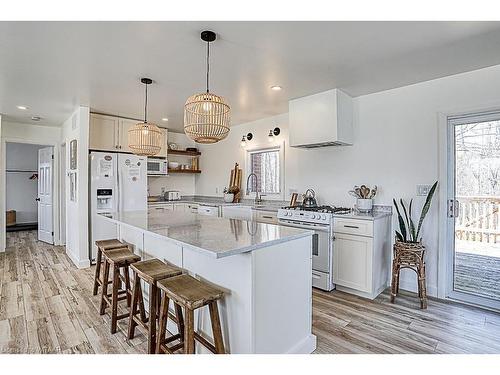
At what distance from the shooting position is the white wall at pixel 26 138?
5.01 m

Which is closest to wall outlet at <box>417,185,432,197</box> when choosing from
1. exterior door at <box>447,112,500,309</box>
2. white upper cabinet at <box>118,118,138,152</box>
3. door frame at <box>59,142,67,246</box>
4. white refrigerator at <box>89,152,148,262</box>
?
exterior door at <box>447,112,500,309</box>

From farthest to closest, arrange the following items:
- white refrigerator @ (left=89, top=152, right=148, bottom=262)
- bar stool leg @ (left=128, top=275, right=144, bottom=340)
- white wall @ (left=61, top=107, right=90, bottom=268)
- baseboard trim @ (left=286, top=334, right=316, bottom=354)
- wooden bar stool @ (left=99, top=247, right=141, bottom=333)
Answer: white refrigerator @ (left=89, top=152, right=148, bottom=262) < white wall @ (left=61, top=107, right=90, bottom=268) < wooden bar stool @ (left=99, top=247, right=141, bottom=333) < bar stool leg @ (left=128, top=275, right=144, bottom=340) < baseboard trim @ (left=286, top=334, right=316, bottom=354)

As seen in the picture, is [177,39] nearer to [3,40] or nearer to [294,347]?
[3,40]

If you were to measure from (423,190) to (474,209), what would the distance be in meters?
0.48

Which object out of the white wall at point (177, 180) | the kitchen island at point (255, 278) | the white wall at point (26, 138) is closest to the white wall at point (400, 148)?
the kitchen island at point (255, 278)

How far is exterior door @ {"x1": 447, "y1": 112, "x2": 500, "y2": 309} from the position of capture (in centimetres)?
287

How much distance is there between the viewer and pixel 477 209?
2953 mm

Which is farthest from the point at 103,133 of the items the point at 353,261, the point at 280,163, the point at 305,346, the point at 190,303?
the point at 305,346

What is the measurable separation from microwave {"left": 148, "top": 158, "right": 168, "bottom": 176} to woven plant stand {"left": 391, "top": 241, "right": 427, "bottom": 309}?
4067 millimetres

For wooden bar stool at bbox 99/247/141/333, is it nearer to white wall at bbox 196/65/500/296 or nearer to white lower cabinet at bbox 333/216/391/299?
white lower cabinet at bbox 333/216/391/299

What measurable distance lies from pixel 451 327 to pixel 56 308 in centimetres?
357

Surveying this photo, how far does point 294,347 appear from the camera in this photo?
1965 millimetres

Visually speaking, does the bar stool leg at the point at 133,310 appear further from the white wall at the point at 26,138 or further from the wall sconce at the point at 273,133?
the white wall at the point at 26,138

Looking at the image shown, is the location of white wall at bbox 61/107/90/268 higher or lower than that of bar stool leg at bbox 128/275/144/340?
higher
